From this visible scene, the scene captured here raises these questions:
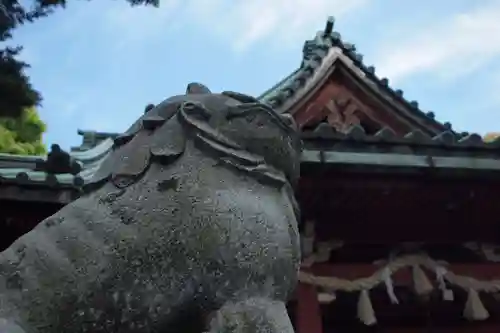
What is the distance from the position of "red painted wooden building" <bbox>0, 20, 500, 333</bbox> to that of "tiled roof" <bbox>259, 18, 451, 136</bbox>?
12 millimetres

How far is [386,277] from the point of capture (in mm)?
4477

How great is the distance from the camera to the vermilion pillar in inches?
170

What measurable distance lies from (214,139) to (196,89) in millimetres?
218

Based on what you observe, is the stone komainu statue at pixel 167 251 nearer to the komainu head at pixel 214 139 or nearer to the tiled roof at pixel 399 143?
the komainu head at pixel 214 139

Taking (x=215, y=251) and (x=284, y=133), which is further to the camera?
(x=284, y=133)

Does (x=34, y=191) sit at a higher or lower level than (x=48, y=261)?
higher

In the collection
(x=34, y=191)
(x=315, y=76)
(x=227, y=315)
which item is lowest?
(x=227, y=315)

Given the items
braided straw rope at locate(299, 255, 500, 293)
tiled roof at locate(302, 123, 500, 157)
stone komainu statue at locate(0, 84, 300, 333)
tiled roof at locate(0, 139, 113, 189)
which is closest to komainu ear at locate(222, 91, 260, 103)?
stone komainu statue at locate(0, 84, 300, 333)

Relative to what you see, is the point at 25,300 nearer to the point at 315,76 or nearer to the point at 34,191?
the point at 34,191

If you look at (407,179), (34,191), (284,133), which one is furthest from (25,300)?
(407,179)

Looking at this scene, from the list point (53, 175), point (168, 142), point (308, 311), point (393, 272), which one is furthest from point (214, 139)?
point (393, 272)

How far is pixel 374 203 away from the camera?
407 cm

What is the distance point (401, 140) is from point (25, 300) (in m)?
2.88

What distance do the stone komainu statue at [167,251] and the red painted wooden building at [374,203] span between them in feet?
6.65
